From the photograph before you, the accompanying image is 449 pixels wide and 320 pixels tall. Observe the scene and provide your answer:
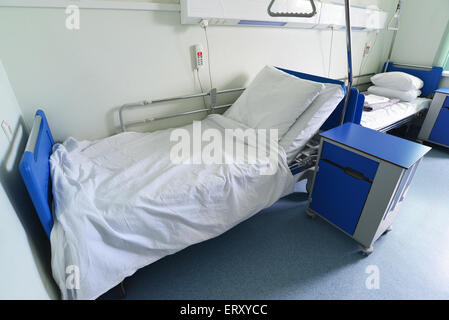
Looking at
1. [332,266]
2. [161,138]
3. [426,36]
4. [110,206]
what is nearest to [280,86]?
[161,138]

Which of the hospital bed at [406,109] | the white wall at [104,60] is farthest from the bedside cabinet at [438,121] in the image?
the white wall at [104,60]

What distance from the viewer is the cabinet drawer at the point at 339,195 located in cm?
140

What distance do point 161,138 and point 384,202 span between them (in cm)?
144

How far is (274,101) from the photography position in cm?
172

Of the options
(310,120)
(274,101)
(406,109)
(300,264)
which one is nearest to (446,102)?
(406,109)

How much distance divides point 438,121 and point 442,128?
0.28 feet

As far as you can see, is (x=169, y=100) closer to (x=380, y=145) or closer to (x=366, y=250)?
(x=380, y=145)

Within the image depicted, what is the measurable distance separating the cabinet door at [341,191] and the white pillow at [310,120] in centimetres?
17

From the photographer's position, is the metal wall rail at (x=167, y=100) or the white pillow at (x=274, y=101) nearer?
the white pillow at (x=274, y=101)

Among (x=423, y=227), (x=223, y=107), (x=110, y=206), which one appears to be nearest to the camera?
(x=110, y=206)

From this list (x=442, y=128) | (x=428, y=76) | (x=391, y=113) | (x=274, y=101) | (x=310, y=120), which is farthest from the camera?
(x=428, y=76)

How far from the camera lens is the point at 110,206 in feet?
3.50

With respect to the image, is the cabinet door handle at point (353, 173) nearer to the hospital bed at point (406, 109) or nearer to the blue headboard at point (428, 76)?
the hospital bed at point (406, 109)
